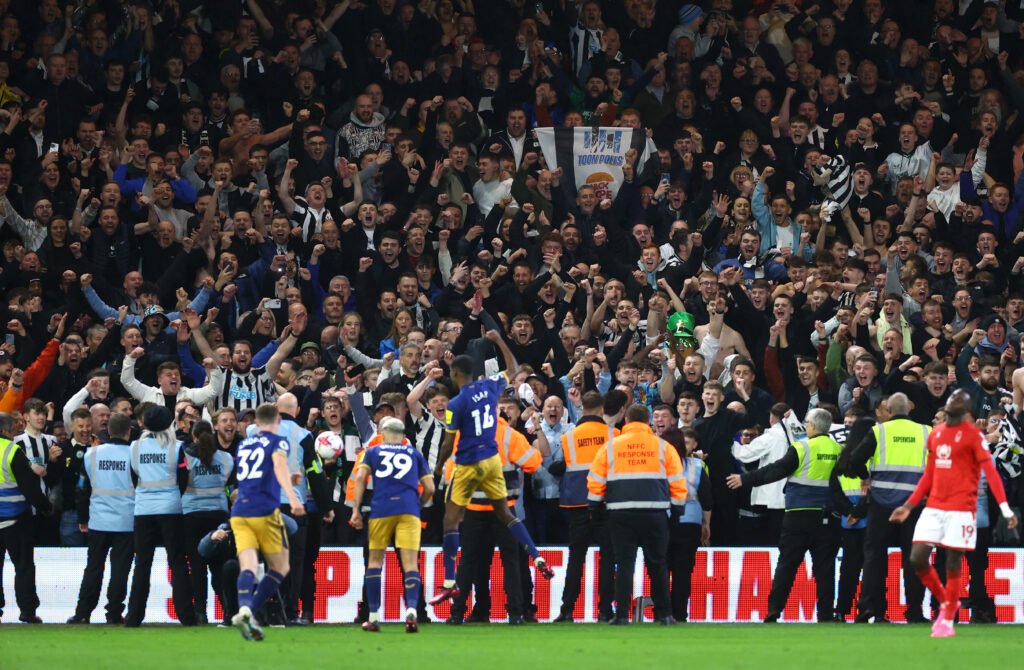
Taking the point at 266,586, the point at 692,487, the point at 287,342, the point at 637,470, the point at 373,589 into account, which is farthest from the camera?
the point at 287,342

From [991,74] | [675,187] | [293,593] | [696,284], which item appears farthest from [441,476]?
[991,74]

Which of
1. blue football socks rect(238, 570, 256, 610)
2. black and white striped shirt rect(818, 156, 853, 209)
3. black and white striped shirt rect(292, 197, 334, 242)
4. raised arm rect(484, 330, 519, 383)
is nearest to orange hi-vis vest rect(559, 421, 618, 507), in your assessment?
raised arm rect(484, 330, 519, 383)

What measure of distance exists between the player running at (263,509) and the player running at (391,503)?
90 cm

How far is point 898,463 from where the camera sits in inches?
703

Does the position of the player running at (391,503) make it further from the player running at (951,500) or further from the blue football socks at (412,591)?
the player running at (951,500)

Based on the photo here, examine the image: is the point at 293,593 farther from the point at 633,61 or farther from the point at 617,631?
the point at 633,61

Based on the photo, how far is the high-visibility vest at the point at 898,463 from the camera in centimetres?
1781

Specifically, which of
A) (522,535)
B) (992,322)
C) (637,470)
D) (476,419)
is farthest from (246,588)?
(992,322)

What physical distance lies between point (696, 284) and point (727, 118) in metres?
4.84

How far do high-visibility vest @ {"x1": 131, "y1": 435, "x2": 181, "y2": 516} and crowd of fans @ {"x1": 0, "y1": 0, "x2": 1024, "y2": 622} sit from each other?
565mm

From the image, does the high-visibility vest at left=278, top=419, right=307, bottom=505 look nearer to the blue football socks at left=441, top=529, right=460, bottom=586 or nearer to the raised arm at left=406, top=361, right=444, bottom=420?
the raised arm at left=406, top=361, right=444, bottom=420

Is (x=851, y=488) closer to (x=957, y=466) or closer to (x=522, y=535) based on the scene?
(x=957, y=466)

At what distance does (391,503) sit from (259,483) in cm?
130

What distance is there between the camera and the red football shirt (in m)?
15.5
